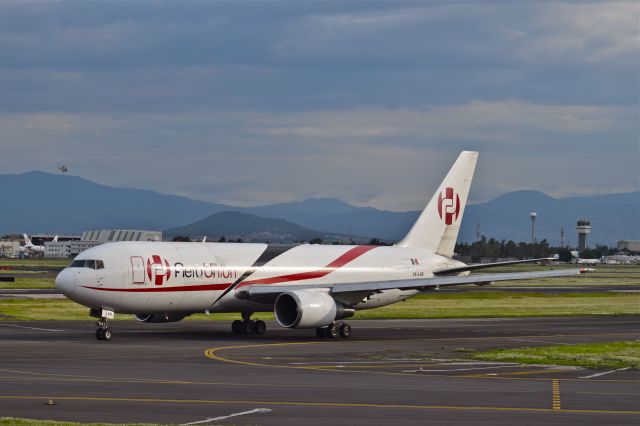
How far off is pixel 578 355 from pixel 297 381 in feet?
45.4

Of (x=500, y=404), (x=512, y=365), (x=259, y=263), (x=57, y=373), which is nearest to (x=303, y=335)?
(x=259, y=263)

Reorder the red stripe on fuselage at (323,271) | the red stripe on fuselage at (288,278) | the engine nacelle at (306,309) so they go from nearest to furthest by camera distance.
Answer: the red stripe on fuselage at (288,278)
the engine nacelle at (306,309)
the red stripe on fuselage at (323,271)

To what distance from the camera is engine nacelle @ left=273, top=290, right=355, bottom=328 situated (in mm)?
50625

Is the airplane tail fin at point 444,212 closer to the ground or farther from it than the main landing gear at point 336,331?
farther from it

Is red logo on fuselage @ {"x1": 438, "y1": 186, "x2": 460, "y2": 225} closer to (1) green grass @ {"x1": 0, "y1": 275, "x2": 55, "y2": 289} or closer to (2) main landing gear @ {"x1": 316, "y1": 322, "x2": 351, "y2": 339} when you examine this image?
(2) main landing gear @ {"x1": 316, "y1": 322, "x2": 351, "y2": 339}

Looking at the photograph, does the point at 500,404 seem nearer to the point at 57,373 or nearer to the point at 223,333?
the point at 57,373

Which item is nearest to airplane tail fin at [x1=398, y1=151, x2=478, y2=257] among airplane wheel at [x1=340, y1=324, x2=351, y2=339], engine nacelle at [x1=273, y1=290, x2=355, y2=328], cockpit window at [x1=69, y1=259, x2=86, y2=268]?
airplane wheel at [x1=340, y1=324, x2=351, y2=339]

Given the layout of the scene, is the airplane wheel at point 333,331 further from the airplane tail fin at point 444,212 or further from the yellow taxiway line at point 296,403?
the yellow taxiway line at point 296,403

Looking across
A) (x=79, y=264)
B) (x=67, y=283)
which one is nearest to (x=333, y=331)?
(x=79, y=264)

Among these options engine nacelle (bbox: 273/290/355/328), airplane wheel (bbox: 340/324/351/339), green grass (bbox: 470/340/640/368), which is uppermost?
engine nacelle (bbox: 273/290/355/328)

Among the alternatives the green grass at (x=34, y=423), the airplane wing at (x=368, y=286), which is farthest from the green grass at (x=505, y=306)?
the green grass at (x=34, y=423)

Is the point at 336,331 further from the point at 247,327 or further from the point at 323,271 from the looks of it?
the point at 247,327

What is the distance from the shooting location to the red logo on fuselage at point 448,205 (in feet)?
203

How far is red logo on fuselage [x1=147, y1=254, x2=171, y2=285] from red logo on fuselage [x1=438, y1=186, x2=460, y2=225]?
17.3 m
